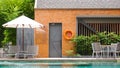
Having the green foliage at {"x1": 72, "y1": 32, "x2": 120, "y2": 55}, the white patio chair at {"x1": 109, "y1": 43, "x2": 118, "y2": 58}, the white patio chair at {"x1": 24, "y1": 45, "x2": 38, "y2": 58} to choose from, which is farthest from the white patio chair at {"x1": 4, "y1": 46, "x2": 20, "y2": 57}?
the white patio chair at {"x1": 109, "y1": 43, "x2": 118, "y2": 58}

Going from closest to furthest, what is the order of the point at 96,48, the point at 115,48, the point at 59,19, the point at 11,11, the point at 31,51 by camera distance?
the point at 31,51, the point at 115,48, the point at 96,48, the point at 59,19, the point at 11,11

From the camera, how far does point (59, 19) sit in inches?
958

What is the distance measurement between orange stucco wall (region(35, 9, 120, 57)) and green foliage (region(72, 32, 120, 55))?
0.89 meters

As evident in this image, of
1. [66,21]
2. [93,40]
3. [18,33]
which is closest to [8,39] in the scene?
[18,33]

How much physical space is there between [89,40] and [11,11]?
8.91m

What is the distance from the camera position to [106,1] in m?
25.0

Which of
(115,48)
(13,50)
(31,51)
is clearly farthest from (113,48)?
(13,50)

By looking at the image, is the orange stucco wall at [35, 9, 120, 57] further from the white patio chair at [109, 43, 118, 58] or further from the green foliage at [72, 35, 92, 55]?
the white patio chair at [109, 43, 118, 58]

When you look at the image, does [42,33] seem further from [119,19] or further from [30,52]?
[119,19]

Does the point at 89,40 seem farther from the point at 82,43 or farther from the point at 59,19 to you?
the point at 59,19

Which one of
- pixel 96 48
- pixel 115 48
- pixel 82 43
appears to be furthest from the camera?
pixel 82 43

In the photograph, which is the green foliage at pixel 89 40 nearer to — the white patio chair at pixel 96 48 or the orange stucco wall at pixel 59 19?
the orange stucco wall at pixel 59 19

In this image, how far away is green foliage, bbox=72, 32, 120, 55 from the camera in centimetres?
2333

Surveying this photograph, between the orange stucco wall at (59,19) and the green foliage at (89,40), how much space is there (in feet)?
2.93
